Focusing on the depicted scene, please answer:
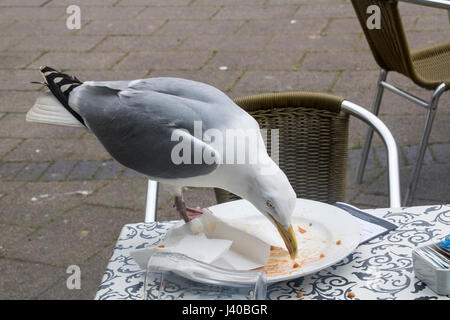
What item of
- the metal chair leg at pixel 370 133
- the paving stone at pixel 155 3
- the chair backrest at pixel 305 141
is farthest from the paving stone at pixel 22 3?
the chair backrest at pixel 305 141

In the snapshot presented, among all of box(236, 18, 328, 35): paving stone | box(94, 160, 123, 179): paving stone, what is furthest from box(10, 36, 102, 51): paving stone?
box(94, 160, 123, 179): paving stone

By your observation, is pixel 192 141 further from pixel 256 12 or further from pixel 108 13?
pixel 108 13

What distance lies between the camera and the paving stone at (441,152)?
12.6 ft

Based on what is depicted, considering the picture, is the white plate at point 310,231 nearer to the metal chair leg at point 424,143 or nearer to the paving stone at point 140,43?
the metal chair leg at point 424,143

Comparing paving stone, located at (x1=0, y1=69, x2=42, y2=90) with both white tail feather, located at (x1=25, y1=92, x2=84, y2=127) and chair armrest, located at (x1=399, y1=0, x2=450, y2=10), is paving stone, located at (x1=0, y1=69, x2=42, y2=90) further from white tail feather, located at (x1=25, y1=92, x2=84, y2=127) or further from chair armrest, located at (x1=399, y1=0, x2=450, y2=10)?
white tail feather, located at (x1=25, y1=92, x2=84, y2=127)

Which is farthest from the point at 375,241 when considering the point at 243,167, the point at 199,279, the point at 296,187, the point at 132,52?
the point at 132,52

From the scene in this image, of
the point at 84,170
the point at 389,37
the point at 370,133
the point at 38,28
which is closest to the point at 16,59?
the point at 38,28

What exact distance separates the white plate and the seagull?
59 mm

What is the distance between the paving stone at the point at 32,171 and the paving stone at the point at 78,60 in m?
1.37

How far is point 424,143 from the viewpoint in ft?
10.7

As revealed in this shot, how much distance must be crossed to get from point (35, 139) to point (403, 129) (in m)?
2.40

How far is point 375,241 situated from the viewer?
1661 millimetres

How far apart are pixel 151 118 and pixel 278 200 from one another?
362 mm

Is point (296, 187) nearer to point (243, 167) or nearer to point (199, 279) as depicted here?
point (243, 167)
